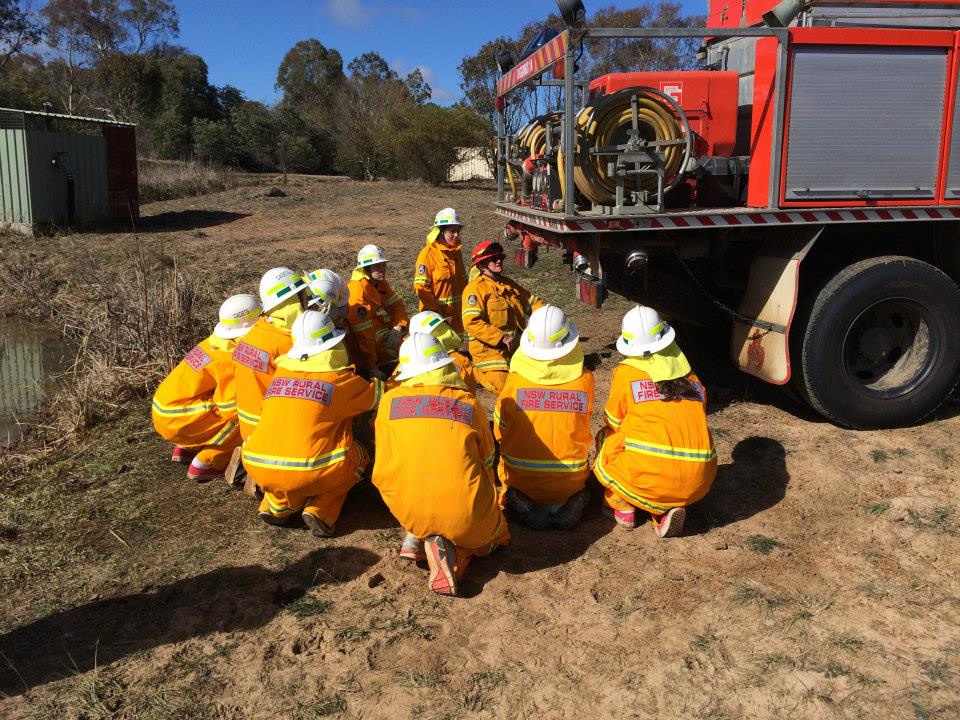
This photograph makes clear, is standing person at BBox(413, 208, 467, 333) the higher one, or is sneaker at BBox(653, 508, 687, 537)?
standing person at BBox(413, 208, 467, 333)

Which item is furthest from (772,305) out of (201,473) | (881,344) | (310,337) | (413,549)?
(201,473)

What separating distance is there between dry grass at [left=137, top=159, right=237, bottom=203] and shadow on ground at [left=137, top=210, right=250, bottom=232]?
11.1 feet

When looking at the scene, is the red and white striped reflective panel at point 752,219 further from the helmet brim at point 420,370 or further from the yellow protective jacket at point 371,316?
the yellow protective jacket at point 371,316

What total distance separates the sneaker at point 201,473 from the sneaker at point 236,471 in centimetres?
15

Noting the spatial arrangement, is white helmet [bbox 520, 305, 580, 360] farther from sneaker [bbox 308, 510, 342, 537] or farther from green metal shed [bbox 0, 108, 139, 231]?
green metal shed [bbox 0, 108, 139, 231]

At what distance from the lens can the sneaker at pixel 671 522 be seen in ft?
13.6

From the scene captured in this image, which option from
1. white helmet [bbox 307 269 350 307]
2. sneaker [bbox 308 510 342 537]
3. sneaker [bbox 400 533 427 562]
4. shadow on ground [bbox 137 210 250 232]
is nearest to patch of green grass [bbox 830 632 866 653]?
sneaker [bbox 400 533 427 562]

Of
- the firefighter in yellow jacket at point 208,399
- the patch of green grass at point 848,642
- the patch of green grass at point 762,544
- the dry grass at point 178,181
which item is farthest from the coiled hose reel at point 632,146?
the dry grass at point 178,181

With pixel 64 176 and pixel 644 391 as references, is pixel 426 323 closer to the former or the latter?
pixel 644 391

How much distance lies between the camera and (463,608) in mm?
3668

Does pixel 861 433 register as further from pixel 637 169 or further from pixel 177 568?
pixel 177 568

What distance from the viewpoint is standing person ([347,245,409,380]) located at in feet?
21.3

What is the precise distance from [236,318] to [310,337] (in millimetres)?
1042

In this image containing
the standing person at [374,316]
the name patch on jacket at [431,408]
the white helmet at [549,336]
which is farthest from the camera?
the standing person at [374,316]
